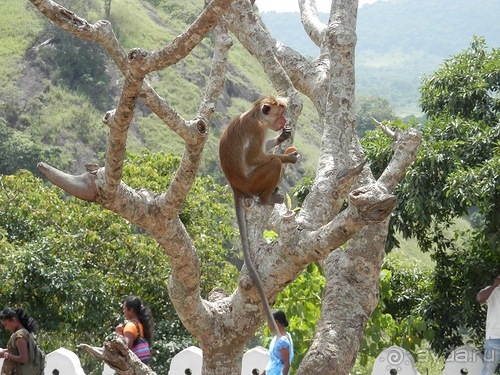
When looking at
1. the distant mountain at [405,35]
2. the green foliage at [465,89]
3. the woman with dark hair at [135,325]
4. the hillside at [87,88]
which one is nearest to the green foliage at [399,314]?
the green foliage at [465,89]

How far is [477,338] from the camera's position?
945cm

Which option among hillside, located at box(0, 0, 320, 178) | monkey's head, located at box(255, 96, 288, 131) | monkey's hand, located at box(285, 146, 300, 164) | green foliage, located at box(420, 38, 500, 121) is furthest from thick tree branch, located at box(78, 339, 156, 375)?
hillside, located at box(0, 0, 320, 178)

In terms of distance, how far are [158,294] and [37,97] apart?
31104 millimetres

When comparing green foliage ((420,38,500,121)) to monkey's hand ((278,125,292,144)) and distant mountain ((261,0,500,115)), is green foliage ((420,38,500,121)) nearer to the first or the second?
monkey's hand ((278,125,292,144))

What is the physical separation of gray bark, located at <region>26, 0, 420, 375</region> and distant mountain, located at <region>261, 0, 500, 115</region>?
112 m

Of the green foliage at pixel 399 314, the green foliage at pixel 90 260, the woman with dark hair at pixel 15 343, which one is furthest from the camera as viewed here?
the green foliage at pixel 90 260

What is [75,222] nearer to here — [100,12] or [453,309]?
[453,309]

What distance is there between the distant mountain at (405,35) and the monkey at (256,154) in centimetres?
11176

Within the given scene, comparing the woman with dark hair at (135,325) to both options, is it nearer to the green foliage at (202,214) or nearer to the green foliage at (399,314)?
the green foliage at (399,314)

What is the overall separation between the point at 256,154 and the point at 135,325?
140cm

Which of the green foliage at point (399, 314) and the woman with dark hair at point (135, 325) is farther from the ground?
the green foliage at point (399, 314)

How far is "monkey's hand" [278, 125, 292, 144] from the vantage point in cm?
561

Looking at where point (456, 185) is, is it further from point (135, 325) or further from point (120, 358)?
point (120, 358)

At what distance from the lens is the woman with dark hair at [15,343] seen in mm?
6223
